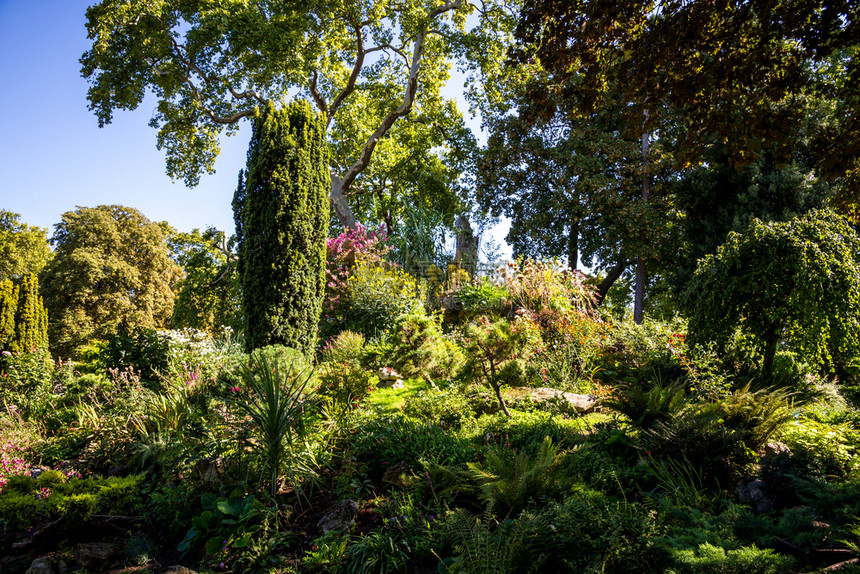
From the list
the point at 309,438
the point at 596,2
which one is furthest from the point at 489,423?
the point at 596,2

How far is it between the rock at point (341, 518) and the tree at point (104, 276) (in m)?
14.2

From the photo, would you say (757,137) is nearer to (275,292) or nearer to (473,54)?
(275,292)

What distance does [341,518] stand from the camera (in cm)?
330

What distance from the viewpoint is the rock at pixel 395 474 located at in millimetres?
3625

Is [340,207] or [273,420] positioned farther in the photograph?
[340,207]

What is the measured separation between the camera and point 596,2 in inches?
140

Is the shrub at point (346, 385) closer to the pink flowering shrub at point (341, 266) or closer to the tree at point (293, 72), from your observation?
the pink flowering shrub at point (341, 266)

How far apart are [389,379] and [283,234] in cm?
301

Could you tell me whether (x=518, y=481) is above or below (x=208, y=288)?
below

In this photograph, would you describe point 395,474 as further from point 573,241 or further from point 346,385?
point 573,241

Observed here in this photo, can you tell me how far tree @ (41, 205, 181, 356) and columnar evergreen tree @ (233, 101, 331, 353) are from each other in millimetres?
10099

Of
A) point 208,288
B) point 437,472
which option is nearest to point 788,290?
point 437,472

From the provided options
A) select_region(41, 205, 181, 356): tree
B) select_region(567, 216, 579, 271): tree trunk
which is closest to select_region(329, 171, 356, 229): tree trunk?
select_region(567, 216, 579, 271): tree trunk

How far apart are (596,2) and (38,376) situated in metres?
8.46
